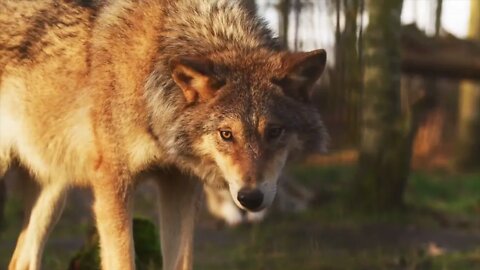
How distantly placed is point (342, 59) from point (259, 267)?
8323mm

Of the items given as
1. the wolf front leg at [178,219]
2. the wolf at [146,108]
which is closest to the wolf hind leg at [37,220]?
the wolf at [146,108]

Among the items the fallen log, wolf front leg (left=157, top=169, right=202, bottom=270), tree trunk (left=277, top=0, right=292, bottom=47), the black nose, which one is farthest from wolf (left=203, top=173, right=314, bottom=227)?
tree trunk (left=277, top=0, right=292, bottom=47)

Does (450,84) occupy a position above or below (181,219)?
below

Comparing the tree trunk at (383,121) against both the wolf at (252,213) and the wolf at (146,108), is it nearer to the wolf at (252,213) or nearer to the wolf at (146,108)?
the wolf at (252,213)

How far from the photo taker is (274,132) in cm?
421

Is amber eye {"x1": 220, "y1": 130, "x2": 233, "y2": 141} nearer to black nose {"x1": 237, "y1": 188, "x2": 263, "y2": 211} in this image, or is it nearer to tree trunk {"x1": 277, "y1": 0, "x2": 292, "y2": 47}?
black nose {"x1": 237, "y1": 188, "x2": 263, "y2": 211}

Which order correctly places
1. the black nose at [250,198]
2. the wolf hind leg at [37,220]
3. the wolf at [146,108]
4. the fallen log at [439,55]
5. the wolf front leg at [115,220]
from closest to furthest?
the black nose at [250,198] < the wolf at [146,108] < the wolf front leg at [115,220] < the wolf hind leg at [37,220] < the fallen log at [439,55]

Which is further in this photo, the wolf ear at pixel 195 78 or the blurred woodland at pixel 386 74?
the blurred woodland at pixel 386 74

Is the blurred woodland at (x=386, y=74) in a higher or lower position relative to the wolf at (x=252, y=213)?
higher

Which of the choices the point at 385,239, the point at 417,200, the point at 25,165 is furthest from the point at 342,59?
the point at 25,165

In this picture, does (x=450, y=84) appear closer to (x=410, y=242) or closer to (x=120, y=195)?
(x=410, y=242)

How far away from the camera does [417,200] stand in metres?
11.8

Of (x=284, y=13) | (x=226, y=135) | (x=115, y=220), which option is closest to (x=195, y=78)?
(x=226, y=135)

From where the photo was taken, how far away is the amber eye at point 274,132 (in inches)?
165
